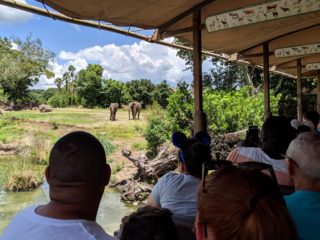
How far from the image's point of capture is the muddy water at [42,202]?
24.4 feet

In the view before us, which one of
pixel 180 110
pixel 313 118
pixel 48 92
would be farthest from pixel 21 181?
pixel 48 92

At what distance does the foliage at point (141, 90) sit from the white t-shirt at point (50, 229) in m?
25.9

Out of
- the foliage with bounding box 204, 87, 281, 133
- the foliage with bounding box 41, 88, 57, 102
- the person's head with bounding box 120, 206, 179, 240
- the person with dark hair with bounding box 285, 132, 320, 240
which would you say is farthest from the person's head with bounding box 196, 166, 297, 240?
the foliage with bounding box 41, 88, 57, 102

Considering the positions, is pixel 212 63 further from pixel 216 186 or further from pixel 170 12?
pixel 216 186

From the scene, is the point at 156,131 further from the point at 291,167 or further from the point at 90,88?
the point at 90,88

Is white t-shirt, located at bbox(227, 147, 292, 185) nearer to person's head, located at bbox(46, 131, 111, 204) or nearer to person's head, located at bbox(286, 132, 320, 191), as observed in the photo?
person's head, located at bbox(286, 132, 320, 191)

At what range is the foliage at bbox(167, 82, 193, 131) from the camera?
31.6 feet

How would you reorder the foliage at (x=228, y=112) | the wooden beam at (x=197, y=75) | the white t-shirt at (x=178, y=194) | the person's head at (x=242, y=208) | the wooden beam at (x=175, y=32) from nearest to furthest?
the person's head at (x=242, y=208)
the white t-shirt at (x=178, y=194)
the wooden beam at (x=197, y=75)
the wooden beam at (x=175, y=32)
the foliage at (x=228, y=112)

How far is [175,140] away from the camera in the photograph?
7.10 feet

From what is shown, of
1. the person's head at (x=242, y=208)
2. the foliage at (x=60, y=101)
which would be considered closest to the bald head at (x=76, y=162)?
the person's head at (x=242, y=208)

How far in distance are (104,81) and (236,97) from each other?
17.8 m

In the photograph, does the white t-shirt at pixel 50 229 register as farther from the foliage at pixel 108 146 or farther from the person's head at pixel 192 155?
the foliage at pixel 108 146

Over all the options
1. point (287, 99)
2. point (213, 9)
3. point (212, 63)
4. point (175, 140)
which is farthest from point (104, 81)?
point (175, 140)

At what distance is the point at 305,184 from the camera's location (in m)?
1.58
